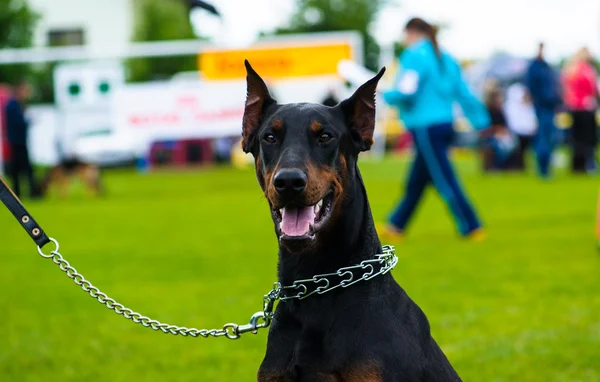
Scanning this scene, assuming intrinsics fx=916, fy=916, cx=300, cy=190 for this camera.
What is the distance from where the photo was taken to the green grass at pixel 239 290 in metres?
5.39

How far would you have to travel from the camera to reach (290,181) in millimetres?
3111

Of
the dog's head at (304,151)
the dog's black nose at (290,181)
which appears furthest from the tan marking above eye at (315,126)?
the dog's black nose at (290,181)

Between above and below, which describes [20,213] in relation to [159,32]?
above

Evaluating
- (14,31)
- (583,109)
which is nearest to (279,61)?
(583,109)

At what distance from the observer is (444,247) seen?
382 inches

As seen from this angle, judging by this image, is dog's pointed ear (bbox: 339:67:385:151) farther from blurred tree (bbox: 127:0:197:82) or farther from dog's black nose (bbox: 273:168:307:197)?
blurred tree (bbox: 127:0:197:82)

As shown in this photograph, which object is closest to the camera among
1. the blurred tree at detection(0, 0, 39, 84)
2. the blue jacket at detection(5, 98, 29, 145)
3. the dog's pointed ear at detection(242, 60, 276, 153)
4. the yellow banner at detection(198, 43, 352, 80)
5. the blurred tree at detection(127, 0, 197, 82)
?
the dog's pointed ear at detection(242, 60, 276, 153)

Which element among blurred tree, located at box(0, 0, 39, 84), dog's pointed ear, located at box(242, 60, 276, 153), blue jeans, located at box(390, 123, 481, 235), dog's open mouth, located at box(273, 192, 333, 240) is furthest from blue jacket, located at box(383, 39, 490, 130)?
blurred tree, located at box(0, 0, 39, 84)

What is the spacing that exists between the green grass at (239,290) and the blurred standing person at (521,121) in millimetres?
7431

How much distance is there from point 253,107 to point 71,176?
17.5 m

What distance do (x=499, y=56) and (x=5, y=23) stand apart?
773 inches

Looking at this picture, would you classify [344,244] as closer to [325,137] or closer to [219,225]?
[325,137]

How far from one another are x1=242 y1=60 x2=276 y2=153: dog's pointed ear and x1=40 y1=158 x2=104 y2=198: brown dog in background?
1719cm

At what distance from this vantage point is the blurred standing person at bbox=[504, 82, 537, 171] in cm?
2248
